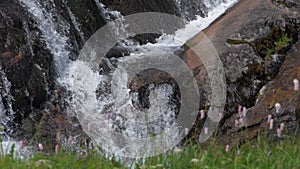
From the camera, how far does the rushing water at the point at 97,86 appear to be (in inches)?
295

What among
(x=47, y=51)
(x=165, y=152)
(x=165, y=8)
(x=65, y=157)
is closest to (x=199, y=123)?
(x=165, y=152)

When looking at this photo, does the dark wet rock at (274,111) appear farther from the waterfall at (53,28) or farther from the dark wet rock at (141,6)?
the dark wet rock at (141,6)

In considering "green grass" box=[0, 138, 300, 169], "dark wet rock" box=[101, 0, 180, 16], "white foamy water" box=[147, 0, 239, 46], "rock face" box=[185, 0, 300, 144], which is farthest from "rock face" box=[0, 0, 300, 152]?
"dark wet rock" box=[101, 0, 180, 16]

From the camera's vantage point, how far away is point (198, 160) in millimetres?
4715

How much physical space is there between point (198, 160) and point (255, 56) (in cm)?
272

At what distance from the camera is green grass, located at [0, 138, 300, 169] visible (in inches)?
188

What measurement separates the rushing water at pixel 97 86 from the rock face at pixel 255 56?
2.37ft

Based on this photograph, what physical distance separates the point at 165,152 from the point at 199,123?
1.65 m

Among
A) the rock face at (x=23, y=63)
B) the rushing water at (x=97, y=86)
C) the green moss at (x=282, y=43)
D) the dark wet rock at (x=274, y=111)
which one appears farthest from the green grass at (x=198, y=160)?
the rock face at (x=23, y=63)

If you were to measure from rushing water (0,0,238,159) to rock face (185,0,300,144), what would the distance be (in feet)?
2.37

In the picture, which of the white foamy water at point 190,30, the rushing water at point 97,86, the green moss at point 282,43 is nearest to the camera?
the green moss at point 282,43

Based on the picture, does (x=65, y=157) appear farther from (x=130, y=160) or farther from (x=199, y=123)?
(x=199, y=123)

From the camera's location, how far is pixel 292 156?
16.6ft

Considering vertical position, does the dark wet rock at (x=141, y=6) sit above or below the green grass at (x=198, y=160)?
above
